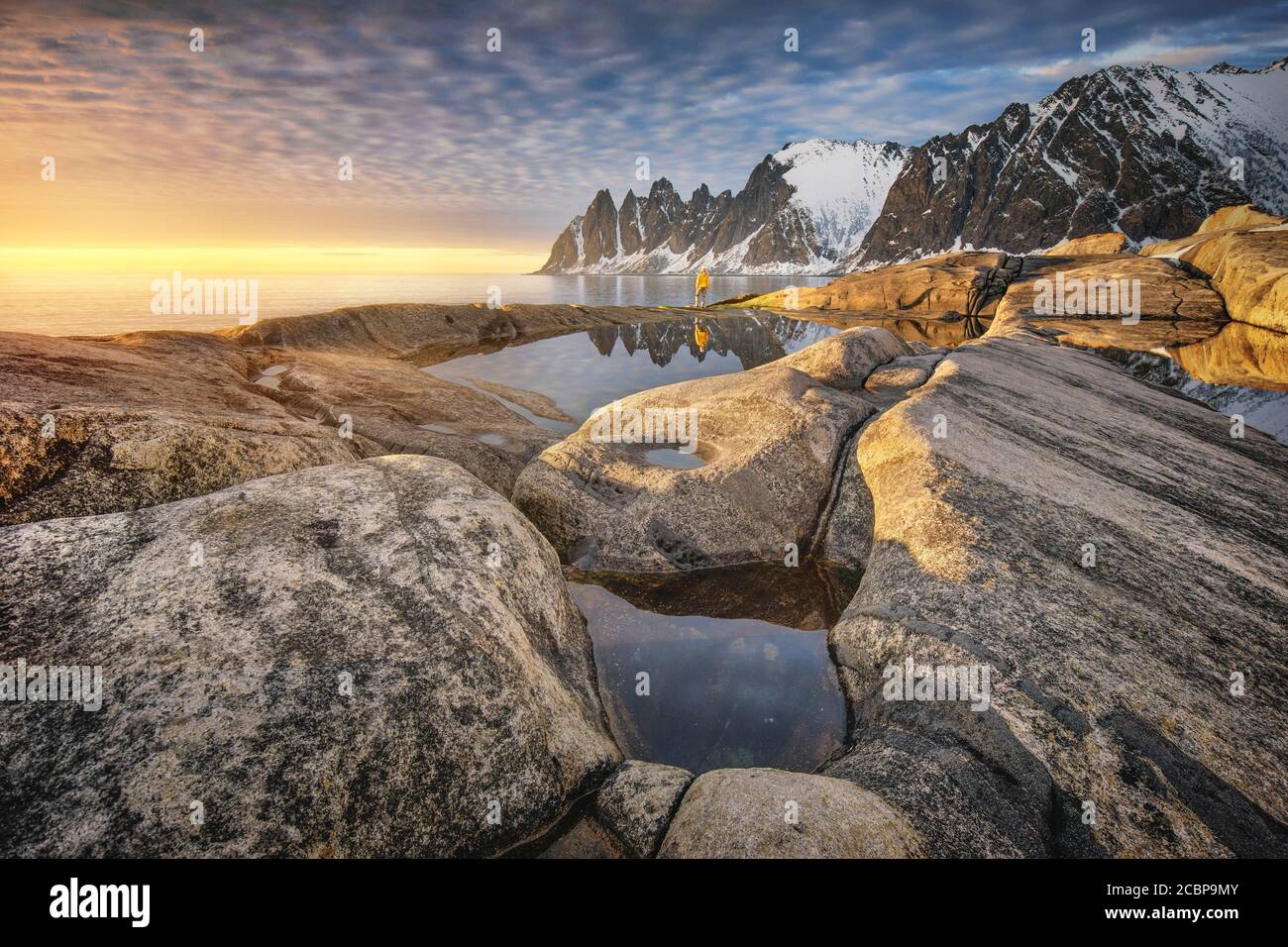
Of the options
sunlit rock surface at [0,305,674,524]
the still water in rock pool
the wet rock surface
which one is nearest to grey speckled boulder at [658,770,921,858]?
the wet rock surface

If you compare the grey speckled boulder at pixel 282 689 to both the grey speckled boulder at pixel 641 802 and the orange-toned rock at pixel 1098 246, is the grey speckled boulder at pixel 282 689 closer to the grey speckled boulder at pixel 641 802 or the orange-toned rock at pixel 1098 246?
the grey speckled boulder at pixel 641 802

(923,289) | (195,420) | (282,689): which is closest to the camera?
(282,689)

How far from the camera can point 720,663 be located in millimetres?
7961

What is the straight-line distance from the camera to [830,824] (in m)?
4.31

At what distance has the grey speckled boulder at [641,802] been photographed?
16.2ft

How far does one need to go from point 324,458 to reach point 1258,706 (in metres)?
13.0

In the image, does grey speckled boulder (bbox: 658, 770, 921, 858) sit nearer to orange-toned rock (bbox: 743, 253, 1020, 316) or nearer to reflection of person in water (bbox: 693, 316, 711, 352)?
reflection of person in water (bbox: 693, 316, 711, 352)

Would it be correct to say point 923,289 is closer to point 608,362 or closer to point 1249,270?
point 1249,270

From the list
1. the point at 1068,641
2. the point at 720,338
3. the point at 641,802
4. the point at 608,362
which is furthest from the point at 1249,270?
the point at 641,802

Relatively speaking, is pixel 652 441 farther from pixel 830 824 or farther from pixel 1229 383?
pixel 1229 383

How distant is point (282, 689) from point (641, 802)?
329cm

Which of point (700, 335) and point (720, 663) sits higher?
point (700, 335)

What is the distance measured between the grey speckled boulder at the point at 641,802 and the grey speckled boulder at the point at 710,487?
4.79 meters
